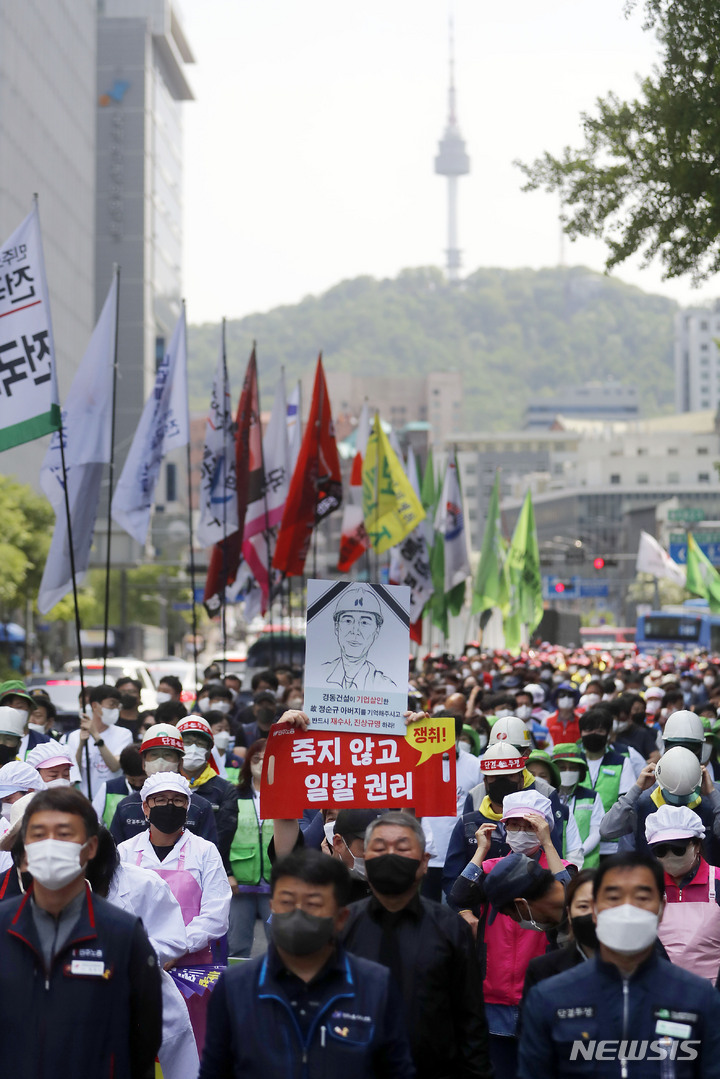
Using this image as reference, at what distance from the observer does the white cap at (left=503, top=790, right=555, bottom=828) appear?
627 centimetres

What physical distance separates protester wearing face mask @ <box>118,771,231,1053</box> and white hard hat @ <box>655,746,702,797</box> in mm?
2094

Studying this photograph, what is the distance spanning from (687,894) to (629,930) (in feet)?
5.80

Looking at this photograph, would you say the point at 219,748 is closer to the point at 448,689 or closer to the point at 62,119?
the point at 448,689

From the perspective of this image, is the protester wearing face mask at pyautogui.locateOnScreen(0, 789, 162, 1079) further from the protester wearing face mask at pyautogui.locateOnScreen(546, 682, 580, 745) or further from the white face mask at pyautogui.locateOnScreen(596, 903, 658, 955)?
the protester wearing face mask at pyautogui.locateOnScreen(546, 682, 580, 745)

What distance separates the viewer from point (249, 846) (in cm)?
916

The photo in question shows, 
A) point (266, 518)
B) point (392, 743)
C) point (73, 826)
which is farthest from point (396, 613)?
point (266, 518)

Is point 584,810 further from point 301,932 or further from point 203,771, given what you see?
point 301,932

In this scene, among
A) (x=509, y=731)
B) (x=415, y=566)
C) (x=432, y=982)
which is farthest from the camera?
(x=415, y=566)

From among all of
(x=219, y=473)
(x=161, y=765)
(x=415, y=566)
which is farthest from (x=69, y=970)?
(x=415, y=566)

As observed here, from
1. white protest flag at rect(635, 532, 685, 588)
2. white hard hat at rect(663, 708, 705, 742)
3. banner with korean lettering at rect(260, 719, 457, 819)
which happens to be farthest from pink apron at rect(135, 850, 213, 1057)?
white protest flag at rect(635, 532, 685, 588)

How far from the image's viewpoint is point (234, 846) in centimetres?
916

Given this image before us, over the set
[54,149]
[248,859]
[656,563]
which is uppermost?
[54,149]

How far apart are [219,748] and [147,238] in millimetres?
86699

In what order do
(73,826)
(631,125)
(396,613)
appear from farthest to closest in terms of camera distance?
(631,125) → (396,613) → (73,826)
